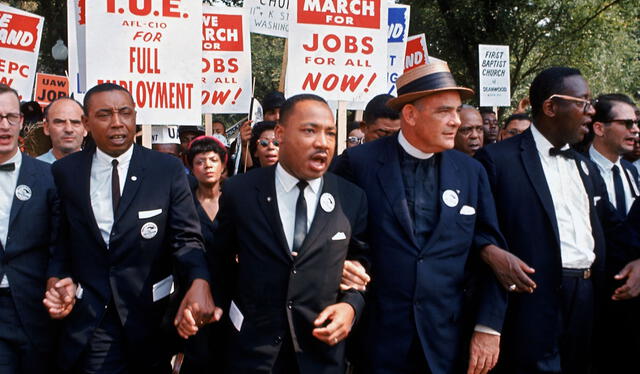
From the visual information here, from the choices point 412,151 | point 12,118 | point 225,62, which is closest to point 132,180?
point 12,118

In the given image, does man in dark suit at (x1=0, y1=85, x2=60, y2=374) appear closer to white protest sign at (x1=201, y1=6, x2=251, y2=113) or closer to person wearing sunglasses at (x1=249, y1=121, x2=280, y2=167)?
person wearing sunglasses at (x1=249, y1=121, x2=280, y2=167)

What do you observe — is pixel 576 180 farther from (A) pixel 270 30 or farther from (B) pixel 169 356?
(A) pixel 270 30

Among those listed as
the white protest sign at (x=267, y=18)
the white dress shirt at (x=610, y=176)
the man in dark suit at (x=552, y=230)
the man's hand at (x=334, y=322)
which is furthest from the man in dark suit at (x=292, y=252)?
the white protest sign at (x=267, y=18)

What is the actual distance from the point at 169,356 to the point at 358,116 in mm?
5028

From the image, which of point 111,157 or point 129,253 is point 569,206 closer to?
point 129,253

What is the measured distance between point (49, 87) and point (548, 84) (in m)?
9.56

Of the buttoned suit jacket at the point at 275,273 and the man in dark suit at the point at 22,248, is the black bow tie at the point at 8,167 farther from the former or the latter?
the buttoned suit jacket at the point at 275,273

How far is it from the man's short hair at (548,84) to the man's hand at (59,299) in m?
3.04

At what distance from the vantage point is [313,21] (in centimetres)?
635

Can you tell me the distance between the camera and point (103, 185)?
150 inches

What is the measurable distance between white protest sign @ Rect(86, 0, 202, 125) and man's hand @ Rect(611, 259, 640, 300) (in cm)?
372

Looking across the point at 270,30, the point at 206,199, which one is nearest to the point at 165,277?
the point at 206,199

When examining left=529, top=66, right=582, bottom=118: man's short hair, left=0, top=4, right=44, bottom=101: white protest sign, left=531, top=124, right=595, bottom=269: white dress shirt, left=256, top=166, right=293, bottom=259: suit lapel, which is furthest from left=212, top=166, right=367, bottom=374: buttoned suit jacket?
left=0, top=4, right=44, bottom=101: white protest sign

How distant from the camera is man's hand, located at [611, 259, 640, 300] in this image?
13.5ft
